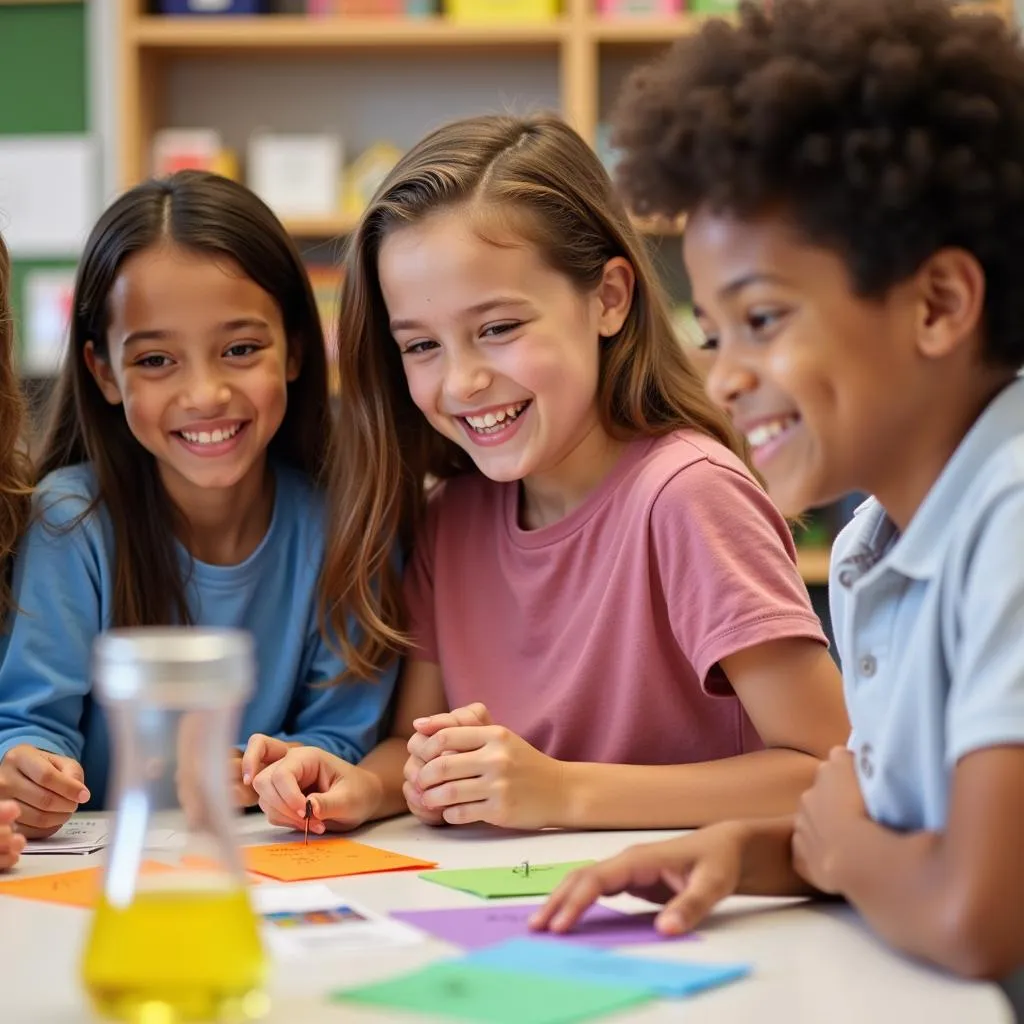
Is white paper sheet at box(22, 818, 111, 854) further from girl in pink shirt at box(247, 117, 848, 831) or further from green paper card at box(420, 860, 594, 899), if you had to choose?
green paper card at box(420, 860, 594, 899)

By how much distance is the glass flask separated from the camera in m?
0.69

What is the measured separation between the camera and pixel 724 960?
87cm

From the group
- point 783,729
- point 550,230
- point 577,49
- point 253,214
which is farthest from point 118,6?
point 783,729

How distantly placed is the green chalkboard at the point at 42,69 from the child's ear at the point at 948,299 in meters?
3.18

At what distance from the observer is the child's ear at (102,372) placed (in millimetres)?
1696

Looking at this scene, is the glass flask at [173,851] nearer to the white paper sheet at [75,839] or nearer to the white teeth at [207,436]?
the white paper sheet at [75,839]

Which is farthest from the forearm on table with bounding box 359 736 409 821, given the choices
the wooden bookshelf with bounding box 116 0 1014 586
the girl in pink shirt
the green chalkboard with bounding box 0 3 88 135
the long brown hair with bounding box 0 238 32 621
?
the green chalkboard with bounding box 0 3 88 135

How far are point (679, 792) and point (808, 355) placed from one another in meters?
0.50

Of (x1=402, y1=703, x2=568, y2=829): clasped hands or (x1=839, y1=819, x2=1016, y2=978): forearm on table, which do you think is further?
(x1=402, y1=703, x2=568, y2=829): clasped hands

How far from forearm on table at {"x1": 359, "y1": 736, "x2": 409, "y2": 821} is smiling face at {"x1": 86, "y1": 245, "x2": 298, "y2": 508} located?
35 cm

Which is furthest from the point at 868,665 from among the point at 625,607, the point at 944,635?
the point at 625,607

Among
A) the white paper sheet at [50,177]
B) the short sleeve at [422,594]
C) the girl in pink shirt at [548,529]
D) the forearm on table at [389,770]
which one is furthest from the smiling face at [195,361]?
the white paper sheet at [50,177]

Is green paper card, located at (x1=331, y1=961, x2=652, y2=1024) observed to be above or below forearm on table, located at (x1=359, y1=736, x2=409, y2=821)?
above

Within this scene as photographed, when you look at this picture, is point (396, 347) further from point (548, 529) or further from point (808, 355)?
point (808, 355)
